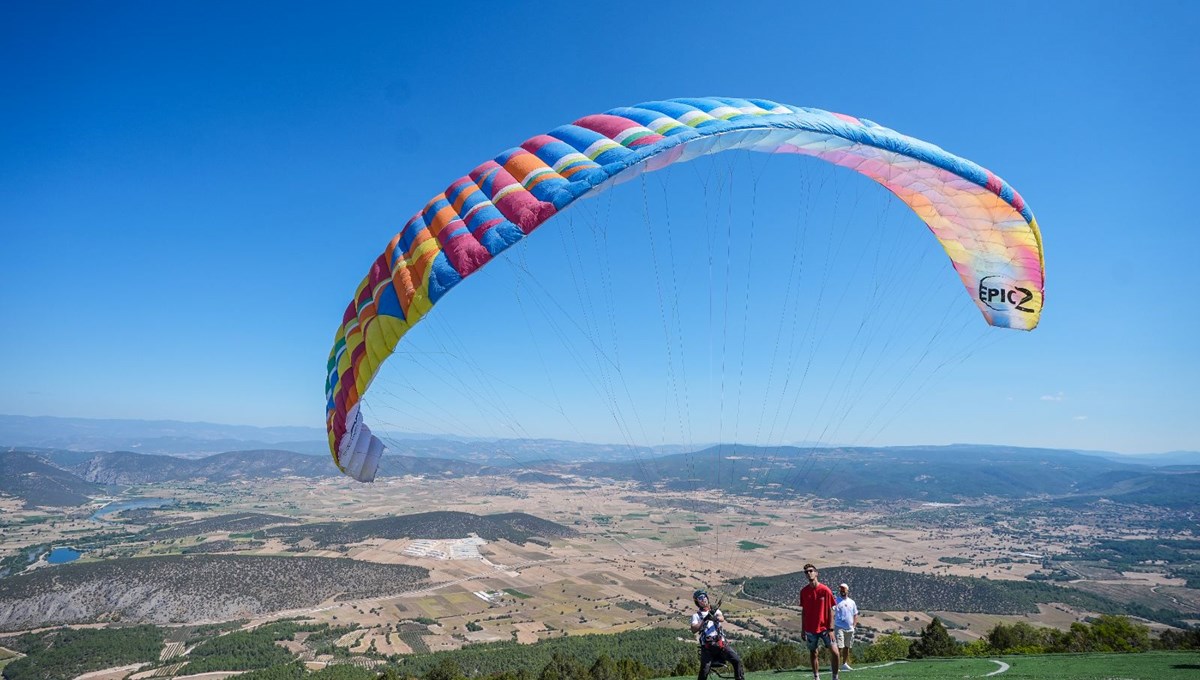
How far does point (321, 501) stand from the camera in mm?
143875

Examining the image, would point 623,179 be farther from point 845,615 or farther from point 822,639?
point 845,615

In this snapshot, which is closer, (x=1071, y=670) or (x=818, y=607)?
(x=818, y=607)

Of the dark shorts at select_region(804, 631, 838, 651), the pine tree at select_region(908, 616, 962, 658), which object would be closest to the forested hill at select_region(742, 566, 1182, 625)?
the pine tree at select_region(908, 616, 962, 658)

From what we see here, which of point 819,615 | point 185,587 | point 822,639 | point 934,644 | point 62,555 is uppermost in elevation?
point 819,615

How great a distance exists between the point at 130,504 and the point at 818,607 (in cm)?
18384

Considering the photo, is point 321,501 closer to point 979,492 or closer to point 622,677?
point 622,677

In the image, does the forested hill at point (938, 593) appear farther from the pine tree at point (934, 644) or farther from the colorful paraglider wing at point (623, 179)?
the colorful paraglider wing at point (623, 179)

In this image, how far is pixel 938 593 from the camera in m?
61.9

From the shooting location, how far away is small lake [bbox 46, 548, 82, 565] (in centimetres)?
7546

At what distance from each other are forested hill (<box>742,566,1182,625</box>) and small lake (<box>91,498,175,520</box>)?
13784cm

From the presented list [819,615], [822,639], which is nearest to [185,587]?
[822,639]

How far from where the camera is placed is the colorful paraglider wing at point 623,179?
6711mm

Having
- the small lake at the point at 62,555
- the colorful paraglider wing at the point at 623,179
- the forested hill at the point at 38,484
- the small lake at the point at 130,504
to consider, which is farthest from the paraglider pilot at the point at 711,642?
the forested hill at the point at 38,484

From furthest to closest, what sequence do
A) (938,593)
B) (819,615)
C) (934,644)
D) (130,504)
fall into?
1. (130,504)
2. (938,593)
3. (934,644)
4. (819,615)
